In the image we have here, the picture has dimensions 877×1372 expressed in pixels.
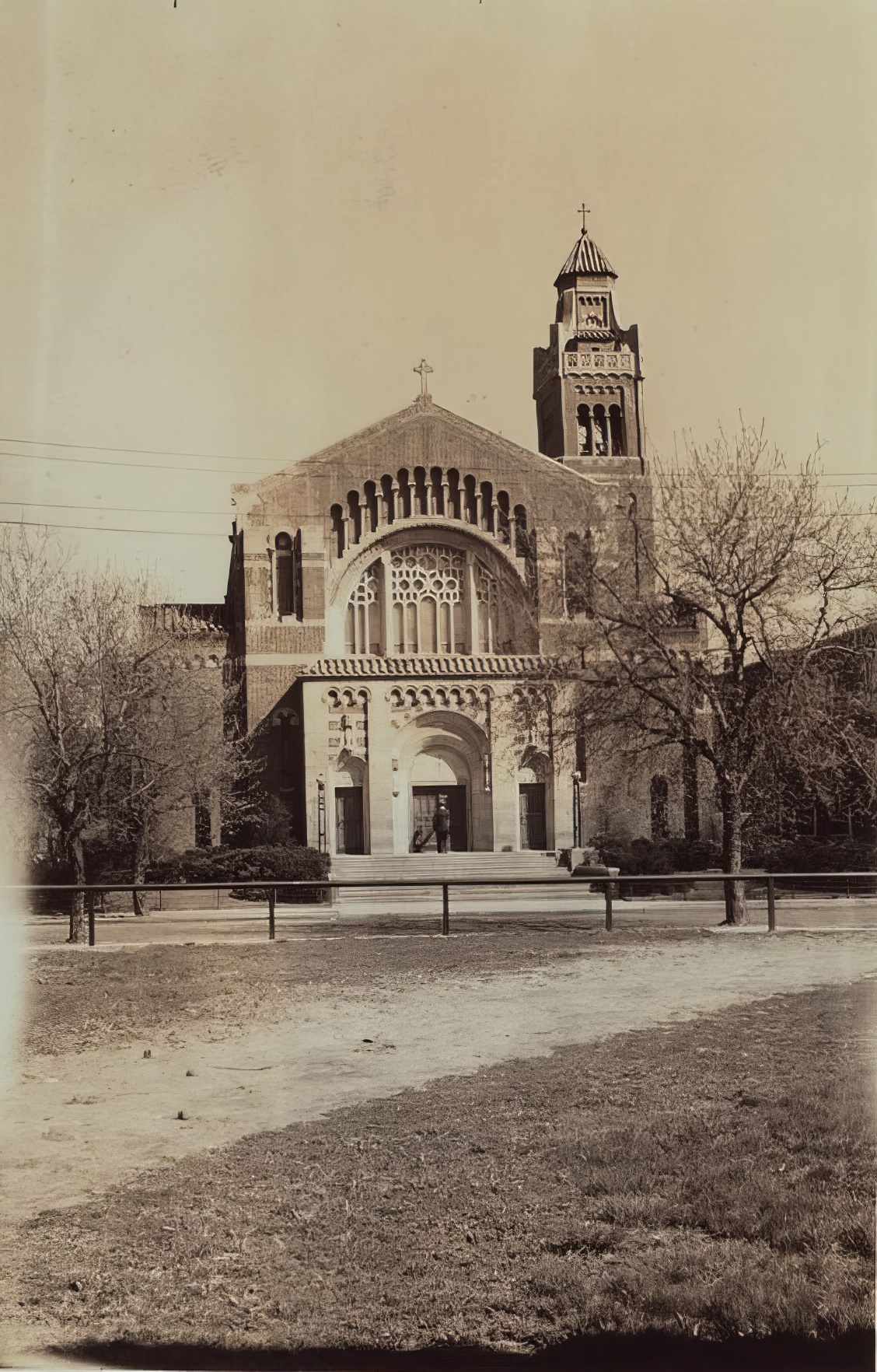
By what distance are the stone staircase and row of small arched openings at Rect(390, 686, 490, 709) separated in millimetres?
→ 5066

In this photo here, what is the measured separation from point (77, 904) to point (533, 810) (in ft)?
76.5

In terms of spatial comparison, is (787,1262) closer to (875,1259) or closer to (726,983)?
(875,1259)

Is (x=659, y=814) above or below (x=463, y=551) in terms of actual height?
below

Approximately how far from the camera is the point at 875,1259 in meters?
5.88

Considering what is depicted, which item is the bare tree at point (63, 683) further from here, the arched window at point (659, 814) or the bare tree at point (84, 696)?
the arched window at point (659, 814)

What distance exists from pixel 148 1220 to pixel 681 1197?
287 centimetres

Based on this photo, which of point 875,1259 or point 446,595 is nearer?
point 875,1259

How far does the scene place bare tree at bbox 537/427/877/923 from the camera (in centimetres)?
1858

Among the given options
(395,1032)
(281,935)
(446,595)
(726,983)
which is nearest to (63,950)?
(281,935)

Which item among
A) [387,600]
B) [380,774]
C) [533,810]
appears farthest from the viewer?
[387,600]

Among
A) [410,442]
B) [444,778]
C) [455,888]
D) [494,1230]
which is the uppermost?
[410,442]

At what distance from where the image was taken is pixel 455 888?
32.6m

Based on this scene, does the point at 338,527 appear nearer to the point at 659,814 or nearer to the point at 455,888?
the point at 659,814

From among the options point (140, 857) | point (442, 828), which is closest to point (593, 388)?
point (442, 828)
